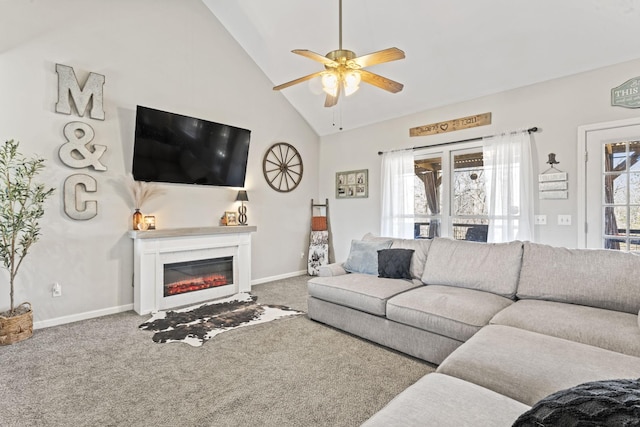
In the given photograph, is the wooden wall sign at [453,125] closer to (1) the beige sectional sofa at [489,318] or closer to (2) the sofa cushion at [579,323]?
(1) the beige sectional sofa at [489,318]

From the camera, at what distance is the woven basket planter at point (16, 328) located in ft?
9.43

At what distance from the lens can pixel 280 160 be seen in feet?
18.5

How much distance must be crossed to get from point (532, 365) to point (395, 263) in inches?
74.9

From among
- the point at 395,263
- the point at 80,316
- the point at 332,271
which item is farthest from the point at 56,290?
the point at 395,263

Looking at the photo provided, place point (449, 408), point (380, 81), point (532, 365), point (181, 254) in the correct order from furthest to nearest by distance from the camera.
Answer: point (181, 254)
point (380, 81)
point (532, 365)
point (449, 408)

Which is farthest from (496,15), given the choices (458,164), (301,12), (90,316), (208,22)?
(90,316)

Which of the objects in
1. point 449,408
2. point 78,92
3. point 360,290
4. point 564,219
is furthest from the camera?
point 564,219

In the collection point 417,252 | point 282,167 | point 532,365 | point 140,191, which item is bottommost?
point 532,365

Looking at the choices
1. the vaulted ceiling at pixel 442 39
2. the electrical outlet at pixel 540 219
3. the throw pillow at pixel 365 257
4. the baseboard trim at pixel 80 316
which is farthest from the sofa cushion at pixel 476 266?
the baseboard trim at pixel 80 316

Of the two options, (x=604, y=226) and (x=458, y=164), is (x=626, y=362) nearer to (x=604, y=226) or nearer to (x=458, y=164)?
(x=604, y=226)

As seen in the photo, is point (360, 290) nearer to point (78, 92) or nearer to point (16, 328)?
point (16, 328)

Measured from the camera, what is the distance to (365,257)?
12.0ft


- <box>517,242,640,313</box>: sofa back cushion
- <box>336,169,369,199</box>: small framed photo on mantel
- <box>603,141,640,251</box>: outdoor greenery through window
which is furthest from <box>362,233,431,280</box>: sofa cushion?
<box>336,169,369,199</box>: small framed photo on mantel

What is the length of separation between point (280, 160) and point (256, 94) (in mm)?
1152
